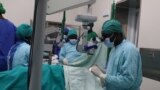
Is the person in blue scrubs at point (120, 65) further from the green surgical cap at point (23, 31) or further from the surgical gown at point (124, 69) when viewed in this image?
the green surgical cap at point (23, 31)

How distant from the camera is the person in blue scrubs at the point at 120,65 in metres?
1.76

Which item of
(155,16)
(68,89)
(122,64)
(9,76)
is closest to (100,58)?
(155,16)

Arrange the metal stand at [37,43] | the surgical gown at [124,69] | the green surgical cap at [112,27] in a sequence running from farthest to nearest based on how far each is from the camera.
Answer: the green surgical cap at [112,27] → the surgical gown at [124,69] → the metal stand at [37,43]

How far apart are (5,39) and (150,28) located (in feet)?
4.52

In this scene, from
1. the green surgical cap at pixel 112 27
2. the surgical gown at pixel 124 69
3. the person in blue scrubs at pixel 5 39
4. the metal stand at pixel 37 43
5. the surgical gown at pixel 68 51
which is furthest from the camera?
the surgical gown at pixel 68 51

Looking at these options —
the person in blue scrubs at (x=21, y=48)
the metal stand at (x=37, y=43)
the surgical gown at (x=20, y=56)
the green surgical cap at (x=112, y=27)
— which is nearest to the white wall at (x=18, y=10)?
the person in blue scrubs at (x=21, y=48)

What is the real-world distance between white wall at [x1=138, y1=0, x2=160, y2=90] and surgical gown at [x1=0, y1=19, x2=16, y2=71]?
4.24 ft

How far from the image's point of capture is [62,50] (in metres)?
4.16

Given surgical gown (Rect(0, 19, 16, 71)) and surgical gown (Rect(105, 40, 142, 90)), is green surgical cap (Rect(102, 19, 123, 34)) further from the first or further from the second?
surgical gown (Rect(0, 19, 16, 71))

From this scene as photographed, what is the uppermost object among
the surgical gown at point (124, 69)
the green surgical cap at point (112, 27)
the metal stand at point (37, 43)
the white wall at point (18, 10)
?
the white wall at point (18, 10)

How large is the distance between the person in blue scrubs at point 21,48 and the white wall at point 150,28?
1122mm

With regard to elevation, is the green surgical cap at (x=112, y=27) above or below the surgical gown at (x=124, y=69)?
above

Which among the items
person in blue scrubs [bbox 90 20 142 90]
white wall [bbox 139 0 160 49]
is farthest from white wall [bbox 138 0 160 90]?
person in blue scrubs [bbox 90 20 142 90]

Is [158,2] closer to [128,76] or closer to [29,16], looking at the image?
[128,76]
